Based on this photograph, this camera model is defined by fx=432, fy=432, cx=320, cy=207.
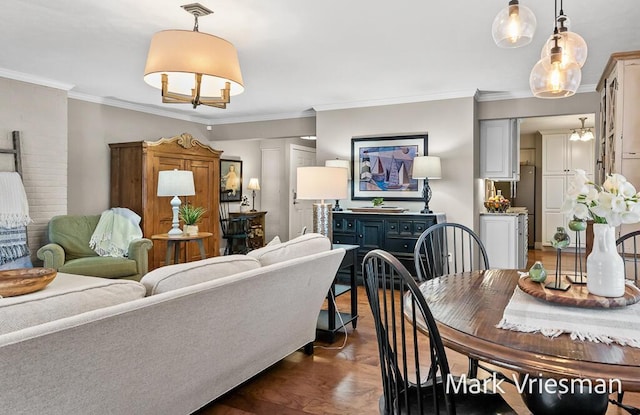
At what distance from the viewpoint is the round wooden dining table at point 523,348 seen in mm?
1012

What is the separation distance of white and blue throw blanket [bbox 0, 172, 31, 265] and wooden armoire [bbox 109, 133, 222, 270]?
1.30 metres

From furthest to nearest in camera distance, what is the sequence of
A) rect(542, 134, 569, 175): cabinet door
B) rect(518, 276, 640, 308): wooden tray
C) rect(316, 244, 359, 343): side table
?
rect(542, 134, 569, 175): cabinet door
rect(316, 244, 359, 343): side table
rect(518, 276, 640, 308): wooden tray

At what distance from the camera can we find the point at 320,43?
3498 millimetres

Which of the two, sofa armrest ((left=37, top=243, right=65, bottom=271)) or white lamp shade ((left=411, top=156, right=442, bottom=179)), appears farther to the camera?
white lamp shade ((left=411, top=156, right=442, bottom=179))

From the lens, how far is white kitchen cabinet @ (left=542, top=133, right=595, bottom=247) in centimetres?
818

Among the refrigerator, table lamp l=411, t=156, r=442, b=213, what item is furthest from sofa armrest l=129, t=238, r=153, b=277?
the refrigerator

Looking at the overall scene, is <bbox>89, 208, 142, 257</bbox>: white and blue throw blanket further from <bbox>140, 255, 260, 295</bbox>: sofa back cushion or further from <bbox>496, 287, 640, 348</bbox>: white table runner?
<bbox>496, 287, 640, 348</bbox>: white table runner

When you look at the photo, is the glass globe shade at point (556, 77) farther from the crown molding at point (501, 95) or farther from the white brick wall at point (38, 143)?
the white brick wall at point (38, 143)

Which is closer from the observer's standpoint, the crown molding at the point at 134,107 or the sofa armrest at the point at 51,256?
the sofa armrest at the point at 51,256

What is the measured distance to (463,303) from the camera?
5.13 ft

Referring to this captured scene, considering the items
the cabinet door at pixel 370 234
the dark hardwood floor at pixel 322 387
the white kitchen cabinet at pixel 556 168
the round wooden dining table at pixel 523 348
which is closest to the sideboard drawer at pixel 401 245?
the cabinet door at pixel 370 234

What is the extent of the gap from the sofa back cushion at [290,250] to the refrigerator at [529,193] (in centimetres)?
725

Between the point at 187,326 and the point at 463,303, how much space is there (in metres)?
1.08

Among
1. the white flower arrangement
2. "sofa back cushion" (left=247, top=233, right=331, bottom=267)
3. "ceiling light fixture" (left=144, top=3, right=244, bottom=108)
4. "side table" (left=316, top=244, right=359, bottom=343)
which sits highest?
"ceiling light fixture" (left=144, top=3, right=244, bottom=108)
